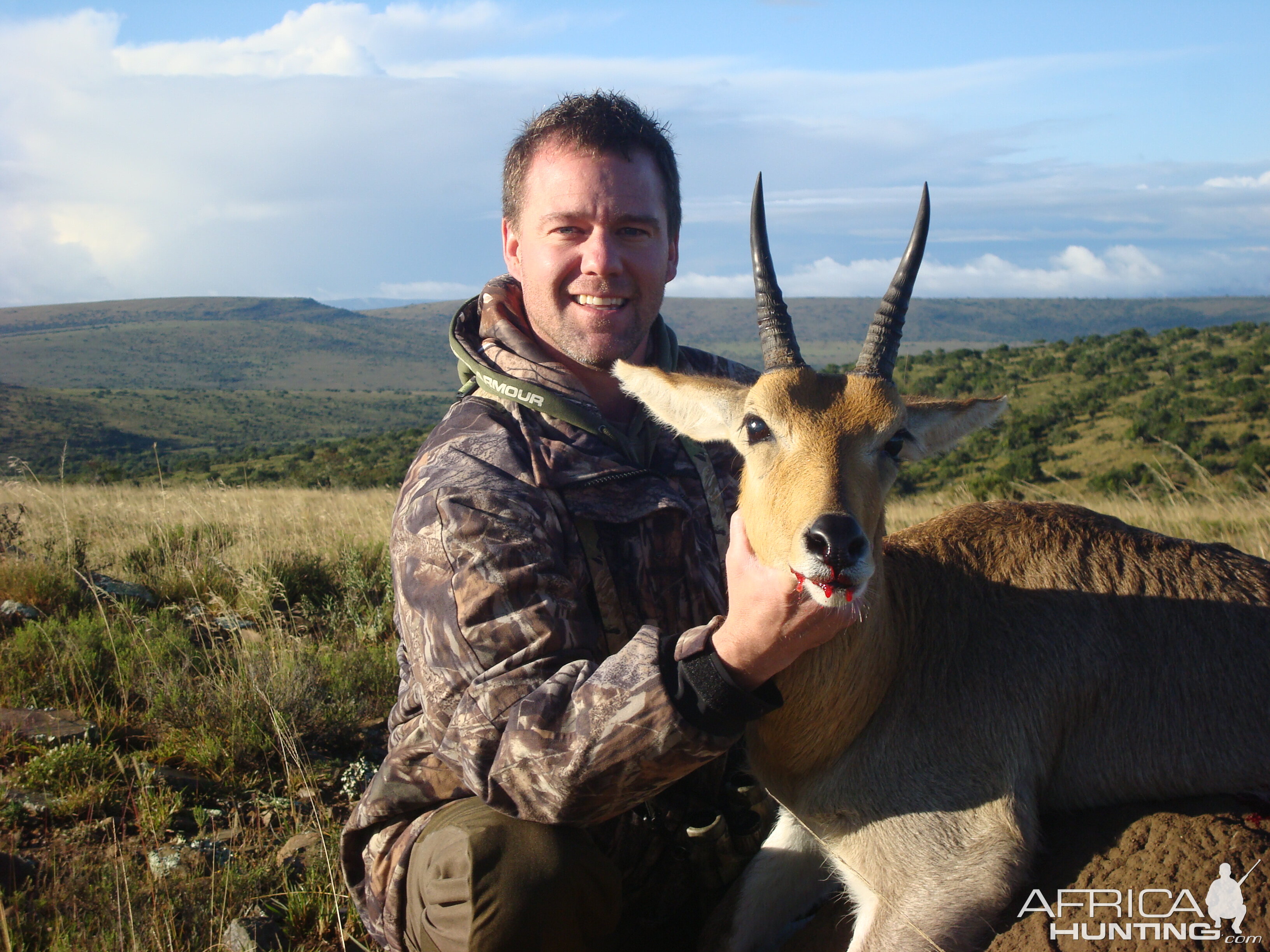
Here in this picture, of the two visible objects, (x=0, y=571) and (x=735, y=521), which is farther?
(x=0, y=571)

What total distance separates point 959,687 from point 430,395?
5144 inches

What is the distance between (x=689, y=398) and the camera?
4.05 metres

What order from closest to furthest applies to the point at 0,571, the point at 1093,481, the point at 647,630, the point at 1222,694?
the point at 647,630, the point at 1222,694, the point at 0,571, the point at 1093,481

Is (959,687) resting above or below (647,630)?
below

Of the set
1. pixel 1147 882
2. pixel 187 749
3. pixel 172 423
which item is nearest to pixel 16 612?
pixel 187 749

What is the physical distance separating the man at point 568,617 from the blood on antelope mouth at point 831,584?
38 mm

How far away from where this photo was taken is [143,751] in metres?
5.21

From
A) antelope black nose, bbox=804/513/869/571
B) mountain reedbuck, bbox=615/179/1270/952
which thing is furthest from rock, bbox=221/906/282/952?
antelope black nose, bbox=804/513/869/571

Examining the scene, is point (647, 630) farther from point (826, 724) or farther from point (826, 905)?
point (826, 905)

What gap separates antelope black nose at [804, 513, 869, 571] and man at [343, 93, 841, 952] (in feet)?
0.47

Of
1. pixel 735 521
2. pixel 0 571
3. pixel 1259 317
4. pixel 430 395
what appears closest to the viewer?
pixel 735 521

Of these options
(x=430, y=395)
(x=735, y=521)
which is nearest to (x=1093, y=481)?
(x=735, y=521)

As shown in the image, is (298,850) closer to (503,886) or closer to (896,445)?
(503,886)

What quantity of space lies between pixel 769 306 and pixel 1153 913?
2822 mm
